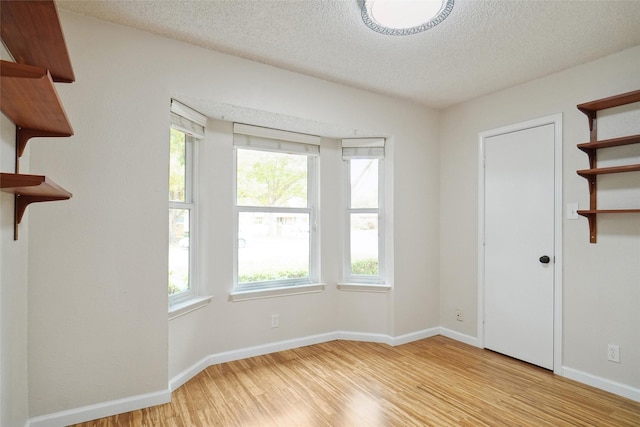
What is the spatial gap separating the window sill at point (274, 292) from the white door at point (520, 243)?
1.76 meters

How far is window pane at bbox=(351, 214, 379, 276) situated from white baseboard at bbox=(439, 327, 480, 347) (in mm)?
1041

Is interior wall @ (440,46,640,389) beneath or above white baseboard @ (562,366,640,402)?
above

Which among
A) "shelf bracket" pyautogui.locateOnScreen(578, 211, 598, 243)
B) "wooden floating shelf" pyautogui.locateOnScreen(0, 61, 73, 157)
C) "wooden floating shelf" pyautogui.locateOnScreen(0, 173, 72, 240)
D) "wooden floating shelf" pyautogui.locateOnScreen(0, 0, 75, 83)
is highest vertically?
"wooden floating shelf" pyautogui.locateOnScreen(0, 0, 75, 83)

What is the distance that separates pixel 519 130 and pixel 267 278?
2827 millimetres

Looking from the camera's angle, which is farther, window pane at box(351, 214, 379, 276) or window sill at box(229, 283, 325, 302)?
window pane at box(351, 214, 379, 276)

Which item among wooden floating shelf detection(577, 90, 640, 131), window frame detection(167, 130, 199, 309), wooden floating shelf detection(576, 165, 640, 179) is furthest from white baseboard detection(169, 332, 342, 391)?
wooden floating shelf detection(577, 90, 640, 131)

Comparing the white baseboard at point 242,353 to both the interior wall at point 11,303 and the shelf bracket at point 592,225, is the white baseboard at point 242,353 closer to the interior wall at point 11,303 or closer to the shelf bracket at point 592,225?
the interior wall at point 11,303

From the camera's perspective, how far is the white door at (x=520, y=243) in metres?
2.94

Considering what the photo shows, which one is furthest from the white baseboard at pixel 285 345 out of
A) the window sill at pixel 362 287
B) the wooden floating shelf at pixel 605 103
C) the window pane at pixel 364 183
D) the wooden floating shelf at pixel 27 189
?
the wooden floating shelf at pixel 605 103

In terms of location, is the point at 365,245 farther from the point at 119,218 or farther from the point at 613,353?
the point at 119,218

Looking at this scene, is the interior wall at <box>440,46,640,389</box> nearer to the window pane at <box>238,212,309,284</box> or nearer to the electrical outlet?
the electrical outlet

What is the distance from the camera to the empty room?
203 centimetres

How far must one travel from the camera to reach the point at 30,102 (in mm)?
1273

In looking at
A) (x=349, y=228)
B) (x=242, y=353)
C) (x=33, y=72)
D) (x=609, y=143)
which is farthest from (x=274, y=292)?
(x=609, y=143)
